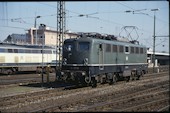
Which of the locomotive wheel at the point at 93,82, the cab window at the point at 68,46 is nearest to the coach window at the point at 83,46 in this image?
the cab window at the point at 68,46

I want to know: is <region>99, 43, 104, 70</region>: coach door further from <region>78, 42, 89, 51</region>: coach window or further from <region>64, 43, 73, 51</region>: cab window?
<region>64, 43, 73, 51</region>: cab window

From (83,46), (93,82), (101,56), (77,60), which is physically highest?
(83,46)

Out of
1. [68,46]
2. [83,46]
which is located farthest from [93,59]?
[68,46]

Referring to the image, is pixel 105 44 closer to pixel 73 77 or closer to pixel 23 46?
pixel 73 77

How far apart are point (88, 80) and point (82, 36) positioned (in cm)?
325

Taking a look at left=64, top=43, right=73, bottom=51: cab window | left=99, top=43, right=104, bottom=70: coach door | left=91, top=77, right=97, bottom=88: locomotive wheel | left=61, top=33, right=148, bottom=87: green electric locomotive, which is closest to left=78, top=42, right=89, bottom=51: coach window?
left=61, top=33, right=148, bottom=87: green electric locomotive

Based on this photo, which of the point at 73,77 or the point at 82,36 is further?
the point at 82,36

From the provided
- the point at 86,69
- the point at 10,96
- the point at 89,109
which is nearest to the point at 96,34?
the point at 86,69

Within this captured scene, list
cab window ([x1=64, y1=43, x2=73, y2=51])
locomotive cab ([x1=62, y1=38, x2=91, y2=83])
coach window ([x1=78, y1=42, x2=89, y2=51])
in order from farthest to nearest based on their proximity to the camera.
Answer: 1. cab window ([x1=64, y1=43, x2=73, y2=51])
2. coach window ([x1=78, y1=42, x2=89, y2=51])
3. locomotive cab ([x1=62, y1=38, x2=91, y2=83])

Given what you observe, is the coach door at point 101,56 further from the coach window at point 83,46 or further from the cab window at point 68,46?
the cab window at point 68,46

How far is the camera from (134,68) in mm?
26047

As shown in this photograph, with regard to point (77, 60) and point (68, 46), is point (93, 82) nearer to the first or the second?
point (77, 60)

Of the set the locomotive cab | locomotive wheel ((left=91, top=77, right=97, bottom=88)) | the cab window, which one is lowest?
locomotive wheel ((left=91, top=77, right=97, bottom=88))

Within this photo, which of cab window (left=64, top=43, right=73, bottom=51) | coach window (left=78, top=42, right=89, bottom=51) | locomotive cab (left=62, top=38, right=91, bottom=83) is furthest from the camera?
cab window (left=64, top=43, right=73, bottom=51)
